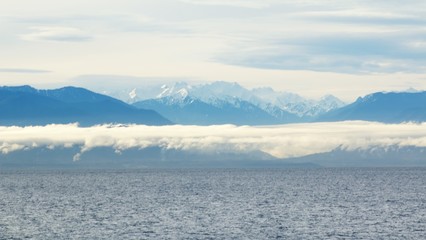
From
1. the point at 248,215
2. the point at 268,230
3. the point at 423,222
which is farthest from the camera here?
the point at 248,215

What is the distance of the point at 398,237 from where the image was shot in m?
144

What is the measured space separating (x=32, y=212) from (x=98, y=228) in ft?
140

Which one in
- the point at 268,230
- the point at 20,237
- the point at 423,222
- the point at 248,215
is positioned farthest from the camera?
the point at 248,215

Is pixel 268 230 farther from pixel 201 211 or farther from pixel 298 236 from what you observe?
pixel 201 211

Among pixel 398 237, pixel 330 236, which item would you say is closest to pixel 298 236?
pixel 330 236

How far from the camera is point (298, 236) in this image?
474ft

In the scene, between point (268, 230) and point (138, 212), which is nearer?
point (268, 230)

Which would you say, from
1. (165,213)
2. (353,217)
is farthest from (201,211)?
(353,217)

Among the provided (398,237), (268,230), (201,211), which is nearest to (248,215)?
(201,211)

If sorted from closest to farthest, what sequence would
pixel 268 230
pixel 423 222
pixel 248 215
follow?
pixel 268 230 < pixel 423 222 < pixel 248 215

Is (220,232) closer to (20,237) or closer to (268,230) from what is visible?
(268,230)

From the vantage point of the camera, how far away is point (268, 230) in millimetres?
153250

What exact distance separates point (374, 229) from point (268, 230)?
1910 cm

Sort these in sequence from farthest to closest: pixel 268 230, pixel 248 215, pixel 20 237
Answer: pixel 248 215, pixel 268 230, pixel 20 237
